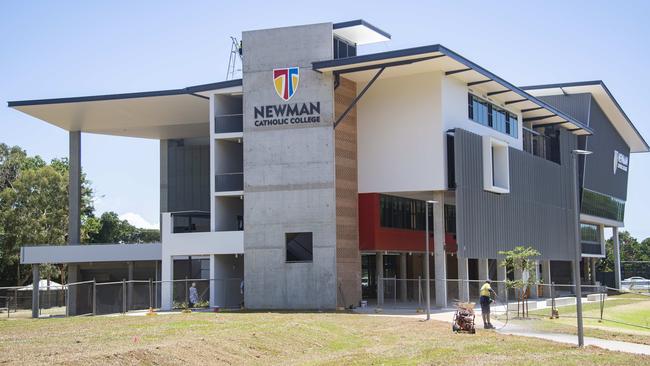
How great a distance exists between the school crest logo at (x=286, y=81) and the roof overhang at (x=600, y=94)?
3538 cm

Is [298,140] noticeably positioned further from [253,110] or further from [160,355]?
[160,355]

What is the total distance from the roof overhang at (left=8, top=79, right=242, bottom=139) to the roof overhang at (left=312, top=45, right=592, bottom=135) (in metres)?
7.56

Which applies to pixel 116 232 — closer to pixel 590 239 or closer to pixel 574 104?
pixel 590 239

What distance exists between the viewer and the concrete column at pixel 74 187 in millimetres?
65125

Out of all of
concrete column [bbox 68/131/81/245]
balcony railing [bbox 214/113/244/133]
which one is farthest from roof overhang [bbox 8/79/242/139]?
balcony railing [bbox 214/113/244/133]

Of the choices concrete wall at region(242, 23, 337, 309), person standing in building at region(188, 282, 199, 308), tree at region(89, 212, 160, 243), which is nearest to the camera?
concrete wall at region(242, 23, 337, 309)

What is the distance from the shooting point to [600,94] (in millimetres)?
82625

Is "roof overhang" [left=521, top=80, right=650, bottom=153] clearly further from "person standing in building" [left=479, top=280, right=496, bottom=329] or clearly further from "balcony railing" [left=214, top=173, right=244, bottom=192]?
"person standing in building" [left=479, top=280, right=496, bottom=329]

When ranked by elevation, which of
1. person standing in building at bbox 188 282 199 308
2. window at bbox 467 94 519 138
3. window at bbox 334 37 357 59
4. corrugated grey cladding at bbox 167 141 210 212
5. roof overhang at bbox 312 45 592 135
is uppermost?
window at bbox 334 37 357 59

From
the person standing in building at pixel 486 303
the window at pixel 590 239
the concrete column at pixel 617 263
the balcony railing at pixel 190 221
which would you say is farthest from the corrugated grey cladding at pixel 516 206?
the concrete column at pixel 617 263

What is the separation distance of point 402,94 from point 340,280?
12.4 metres

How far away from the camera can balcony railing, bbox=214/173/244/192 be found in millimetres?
54938

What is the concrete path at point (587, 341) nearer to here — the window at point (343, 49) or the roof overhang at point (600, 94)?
the window at point (343, 49)

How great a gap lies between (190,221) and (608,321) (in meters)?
30.2
